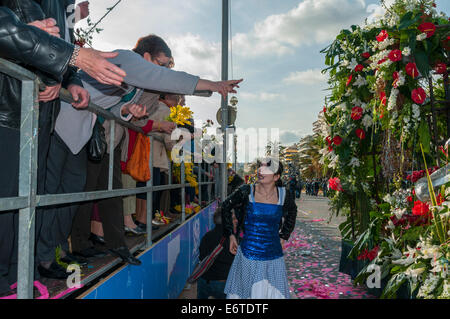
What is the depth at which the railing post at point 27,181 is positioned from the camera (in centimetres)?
123

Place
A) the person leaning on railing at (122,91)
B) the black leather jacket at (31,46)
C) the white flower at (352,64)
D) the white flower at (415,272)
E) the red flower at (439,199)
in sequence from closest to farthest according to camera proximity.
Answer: the black leather jacket at (31,46) < the person leaning on railing at (122,91) < the white flower at (415,272) < the red flower at (439,199) < the white flower at (352,64)

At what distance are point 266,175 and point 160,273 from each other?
1421 mm

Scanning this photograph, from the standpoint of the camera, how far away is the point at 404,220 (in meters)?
3.20

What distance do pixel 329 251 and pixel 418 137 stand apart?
4.68 meters

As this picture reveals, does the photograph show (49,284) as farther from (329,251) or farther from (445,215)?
(329,251)

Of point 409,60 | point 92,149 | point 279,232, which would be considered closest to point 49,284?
point 92,149

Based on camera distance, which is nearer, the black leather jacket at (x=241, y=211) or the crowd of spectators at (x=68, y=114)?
the crowd of spectators at (x=68, y=114)

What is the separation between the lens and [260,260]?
3.24m

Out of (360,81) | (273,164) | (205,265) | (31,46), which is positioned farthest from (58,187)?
(360,81)

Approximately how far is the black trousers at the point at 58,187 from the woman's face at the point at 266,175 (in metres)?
1.78

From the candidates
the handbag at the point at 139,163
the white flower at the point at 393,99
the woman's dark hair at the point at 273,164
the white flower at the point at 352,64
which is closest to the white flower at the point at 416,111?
the white flower at the point at 393,99

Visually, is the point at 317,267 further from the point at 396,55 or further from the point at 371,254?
the point at 396,55

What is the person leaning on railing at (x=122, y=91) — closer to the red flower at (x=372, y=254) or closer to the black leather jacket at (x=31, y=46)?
the black leather jacket at (x=31, y=46)

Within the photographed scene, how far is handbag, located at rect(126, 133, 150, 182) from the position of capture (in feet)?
10.4
